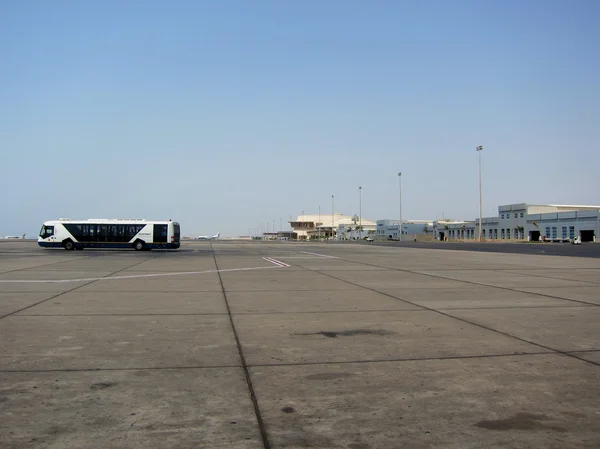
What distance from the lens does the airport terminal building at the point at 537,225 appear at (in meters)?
92.3

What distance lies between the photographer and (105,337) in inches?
299

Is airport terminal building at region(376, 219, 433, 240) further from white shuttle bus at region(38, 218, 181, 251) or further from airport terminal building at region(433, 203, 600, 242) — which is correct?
white shuttle bus at region(38, 218, 181, 251)

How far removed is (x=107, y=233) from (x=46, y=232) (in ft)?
17.3

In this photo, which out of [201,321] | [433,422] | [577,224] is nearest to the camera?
[433,422]

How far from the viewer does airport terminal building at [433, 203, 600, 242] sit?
92.3 metres

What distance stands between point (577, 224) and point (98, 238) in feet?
270

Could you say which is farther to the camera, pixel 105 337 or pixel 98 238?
pixel 98 238

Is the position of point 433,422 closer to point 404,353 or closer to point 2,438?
point 404,353

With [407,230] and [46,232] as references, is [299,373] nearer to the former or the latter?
[46,232]

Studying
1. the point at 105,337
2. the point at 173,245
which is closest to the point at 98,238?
the point at 173,245

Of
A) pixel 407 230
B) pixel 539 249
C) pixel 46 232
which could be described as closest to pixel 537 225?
pixel 407 230

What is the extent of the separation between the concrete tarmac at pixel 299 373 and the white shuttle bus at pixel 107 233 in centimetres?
3320

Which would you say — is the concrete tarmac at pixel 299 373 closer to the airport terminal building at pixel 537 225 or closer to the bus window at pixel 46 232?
the bus window at pixel 46 232

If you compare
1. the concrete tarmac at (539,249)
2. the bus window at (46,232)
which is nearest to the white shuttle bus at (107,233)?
the bus window at (46,232)
